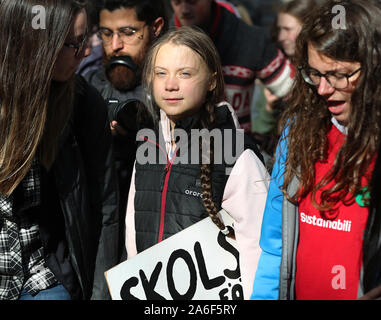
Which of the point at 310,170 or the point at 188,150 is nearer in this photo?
the point at 310,170

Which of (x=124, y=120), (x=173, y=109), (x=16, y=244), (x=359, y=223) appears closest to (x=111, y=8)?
(x=124, y=120)

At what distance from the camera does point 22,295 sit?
2.93 metres

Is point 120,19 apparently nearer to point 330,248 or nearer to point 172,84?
point 172,84

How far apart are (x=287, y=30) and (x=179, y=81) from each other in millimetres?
2530

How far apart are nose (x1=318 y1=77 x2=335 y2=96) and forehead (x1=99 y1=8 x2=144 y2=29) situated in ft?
5.40

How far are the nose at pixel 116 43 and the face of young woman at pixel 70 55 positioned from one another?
32.8 inches

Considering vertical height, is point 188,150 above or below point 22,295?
above

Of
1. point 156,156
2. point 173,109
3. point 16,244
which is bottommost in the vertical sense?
point 16,244

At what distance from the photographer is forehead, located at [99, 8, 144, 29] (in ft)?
12.5

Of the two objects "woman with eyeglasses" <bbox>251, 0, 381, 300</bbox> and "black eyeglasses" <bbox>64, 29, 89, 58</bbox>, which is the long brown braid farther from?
"black eyeglasses" <bbox>64, 29, 89, 58</bbox>

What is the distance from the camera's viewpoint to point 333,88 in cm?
243

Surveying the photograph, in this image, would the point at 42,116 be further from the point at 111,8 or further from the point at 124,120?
the point at 111,8

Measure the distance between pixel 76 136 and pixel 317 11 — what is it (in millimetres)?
1223

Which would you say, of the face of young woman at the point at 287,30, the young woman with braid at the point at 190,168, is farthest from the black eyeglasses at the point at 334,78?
the face of young woman at the point at 287,30
